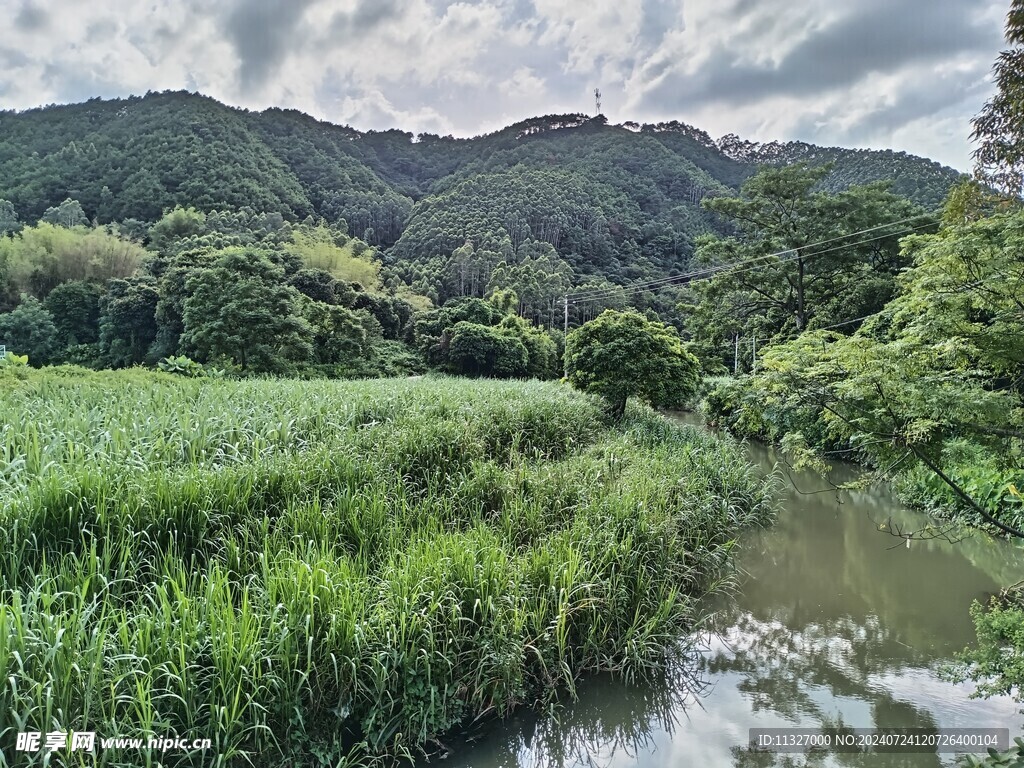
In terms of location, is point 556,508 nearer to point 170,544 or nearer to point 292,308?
point 170,544

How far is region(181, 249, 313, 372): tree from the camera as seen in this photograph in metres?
13.2

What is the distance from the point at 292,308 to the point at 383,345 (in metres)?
7.02

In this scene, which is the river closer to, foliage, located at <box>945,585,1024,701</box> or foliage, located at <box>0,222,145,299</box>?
foliage, located at <box>945,585,1024,701</box>

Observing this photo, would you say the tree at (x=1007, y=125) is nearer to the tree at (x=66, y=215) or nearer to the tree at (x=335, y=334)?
the tree at (x=335, y=334)

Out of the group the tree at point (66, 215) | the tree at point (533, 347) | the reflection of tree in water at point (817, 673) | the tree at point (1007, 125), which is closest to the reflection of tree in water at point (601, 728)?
the reflection of tree in water at point (817, 673)

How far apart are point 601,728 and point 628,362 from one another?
294 inches

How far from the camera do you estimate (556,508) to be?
457cm

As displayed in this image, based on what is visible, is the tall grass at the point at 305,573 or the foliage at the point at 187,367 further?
the foliage at the point at 187,367

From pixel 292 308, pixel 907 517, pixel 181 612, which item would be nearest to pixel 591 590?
pixel 181 612

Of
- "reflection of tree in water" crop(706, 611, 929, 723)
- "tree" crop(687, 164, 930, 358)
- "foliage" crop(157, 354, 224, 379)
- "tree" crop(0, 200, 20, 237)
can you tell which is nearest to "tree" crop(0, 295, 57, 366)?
"foliage" crop(157, 354, 224, 379)

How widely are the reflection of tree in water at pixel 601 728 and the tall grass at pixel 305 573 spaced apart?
0.13 m

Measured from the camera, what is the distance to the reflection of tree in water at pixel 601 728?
245 cm

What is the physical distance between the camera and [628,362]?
31.2 feet

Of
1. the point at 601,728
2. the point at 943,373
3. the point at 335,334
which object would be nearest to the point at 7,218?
the point at 335,334
